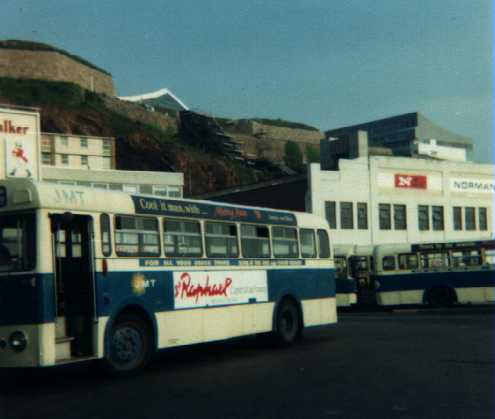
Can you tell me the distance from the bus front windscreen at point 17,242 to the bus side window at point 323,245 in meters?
8.63

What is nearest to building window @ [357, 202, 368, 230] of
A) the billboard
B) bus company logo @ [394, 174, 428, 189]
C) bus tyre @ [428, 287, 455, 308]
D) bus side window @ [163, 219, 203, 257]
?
bus company logo @ [394, 174, 428, 189]

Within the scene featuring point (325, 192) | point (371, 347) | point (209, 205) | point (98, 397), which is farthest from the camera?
point (325, 192)

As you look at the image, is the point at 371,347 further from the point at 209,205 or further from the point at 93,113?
the point at 93,113

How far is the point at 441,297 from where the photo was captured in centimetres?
2992

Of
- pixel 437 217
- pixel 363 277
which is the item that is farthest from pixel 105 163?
pixel 363 277

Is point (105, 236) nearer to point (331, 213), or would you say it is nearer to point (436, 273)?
point (436, 273)

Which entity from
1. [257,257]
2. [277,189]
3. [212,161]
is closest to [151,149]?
[212,161]

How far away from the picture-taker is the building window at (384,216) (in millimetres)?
50438

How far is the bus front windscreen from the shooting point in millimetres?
10781

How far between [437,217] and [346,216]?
8.35 m

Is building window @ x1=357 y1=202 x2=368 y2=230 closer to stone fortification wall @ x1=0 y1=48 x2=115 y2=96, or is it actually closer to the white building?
the white building

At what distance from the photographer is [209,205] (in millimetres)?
14406

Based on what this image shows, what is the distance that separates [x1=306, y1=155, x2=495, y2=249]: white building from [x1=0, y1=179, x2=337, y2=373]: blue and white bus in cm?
3107

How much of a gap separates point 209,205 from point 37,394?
509 cm
